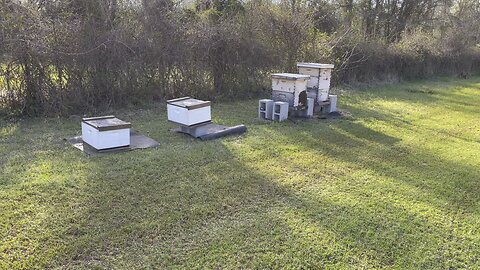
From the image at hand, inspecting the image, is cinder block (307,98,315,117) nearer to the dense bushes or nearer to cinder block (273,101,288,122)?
cinder block (273,101,288,122)

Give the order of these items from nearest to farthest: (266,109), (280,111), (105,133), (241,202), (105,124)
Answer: (241,202)
(105,133)
(105,124)
(280,111)
(266,109)

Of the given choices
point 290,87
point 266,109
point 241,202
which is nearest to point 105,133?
point 241,202

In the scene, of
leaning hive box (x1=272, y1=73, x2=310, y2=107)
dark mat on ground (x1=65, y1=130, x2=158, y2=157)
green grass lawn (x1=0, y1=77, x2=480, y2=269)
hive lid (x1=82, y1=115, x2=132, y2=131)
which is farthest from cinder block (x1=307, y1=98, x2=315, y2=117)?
hive lid (x1=82, y1=115, x2=132, y2=131)

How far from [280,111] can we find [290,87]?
476 millimetres

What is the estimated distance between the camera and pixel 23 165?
13.5 feet

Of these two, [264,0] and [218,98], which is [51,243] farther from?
[264,0]

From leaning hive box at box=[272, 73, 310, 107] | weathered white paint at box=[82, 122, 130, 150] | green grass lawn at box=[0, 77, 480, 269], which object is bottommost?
green grass lawn at box=[0, 77, 480, 269]

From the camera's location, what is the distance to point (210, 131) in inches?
225

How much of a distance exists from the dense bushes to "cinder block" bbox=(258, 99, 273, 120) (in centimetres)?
185

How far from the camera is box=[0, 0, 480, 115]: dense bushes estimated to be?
6039mm

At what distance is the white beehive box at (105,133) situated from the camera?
452cm

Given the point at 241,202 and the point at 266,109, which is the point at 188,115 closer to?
the point at 266,109

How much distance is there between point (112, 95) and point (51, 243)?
182 inches

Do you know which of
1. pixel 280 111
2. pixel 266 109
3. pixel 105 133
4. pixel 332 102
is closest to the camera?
pixel 105 133
